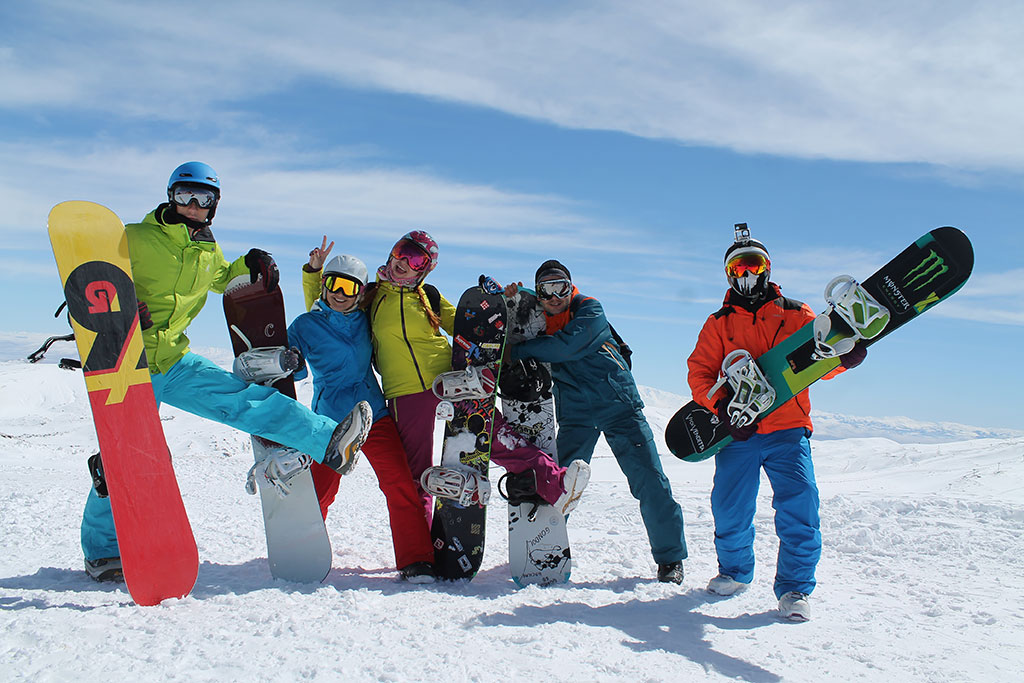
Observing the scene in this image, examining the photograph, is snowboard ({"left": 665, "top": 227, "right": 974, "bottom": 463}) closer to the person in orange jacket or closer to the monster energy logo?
the monster energy logo

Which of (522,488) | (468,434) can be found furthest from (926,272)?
(468,434)

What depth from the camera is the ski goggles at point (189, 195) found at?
13.1 feet

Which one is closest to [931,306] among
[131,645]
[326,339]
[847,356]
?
[847,356]

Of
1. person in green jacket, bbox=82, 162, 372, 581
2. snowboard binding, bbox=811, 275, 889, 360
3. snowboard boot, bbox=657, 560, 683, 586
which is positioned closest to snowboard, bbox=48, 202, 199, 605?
person in green jacket, bbox=82, 162, 372, 581

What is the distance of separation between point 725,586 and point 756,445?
0.99 m

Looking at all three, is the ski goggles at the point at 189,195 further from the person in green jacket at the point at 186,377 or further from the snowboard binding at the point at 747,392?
the snowboard binding at the point at 747,392

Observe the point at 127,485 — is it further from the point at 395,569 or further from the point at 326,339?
the point at 395,569

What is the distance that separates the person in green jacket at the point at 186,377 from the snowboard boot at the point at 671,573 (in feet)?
7.73

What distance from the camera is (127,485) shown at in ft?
11.5

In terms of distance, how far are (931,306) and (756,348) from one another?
1.05 meters

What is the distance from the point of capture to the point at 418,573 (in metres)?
4.27

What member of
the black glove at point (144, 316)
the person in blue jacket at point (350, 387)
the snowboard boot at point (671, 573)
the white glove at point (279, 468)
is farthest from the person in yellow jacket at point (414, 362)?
the black glove at point (144, 316)

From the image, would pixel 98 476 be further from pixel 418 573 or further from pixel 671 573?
pixel 671 573

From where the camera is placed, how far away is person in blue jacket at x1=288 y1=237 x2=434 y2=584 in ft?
14.5
